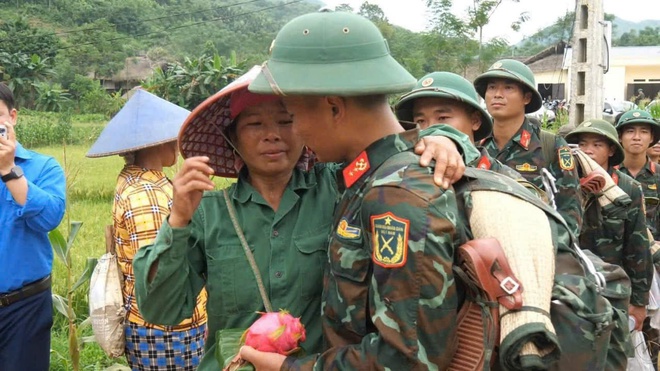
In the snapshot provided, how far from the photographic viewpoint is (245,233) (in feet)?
6.31

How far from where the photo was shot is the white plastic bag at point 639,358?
414 centimetres

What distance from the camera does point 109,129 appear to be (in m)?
3.57

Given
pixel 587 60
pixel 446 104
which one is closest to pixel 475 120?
pixel 446 104

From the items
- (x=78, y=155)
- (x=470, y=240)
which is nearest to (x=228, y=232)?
(x=470, y=240)

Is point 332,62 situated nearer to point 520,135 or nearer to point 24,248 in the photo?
point 24,248

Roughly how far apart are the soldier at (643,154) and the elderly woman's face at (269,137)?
4239mm

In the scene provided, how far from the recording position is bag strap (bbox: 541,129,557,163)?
13.1 feet

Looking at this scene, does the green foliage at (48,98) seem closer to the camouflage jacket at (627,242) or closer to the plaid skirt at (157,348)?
the plaid skirt at (157,348)

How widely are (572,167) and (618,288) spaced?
8.04 ft

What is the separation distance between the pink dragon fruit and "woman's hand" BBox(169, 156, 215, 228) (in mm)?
358

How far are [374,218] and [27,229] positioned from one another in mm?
2537

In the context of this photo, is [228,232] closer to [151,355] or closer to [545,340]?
[545,340]


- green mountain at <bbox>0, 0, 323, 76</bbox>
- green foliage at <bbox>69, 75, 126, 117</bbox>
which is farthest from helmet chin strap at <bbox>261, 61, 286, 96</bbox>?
green mountain at <bbox>0, 0, 323, 76</bbox>

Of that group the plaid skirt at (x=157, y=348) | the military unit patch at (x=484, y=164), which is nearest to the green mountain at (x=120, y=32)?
the plaid skirt at (x=157, y=348)
